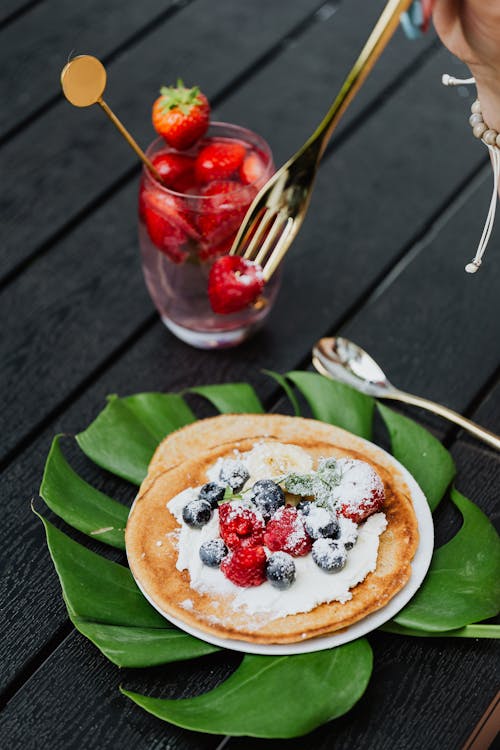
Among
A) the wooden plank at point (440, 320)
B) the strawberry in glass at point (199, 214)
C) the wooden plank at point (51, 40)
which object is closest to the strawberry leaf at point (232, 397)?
the strawberry in glass at point (199, 214)

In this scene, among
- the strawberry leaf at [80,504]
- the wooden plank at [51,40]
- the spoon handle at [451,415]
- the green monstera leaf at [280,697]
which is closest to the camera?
the green monstera leaf at [280,697]

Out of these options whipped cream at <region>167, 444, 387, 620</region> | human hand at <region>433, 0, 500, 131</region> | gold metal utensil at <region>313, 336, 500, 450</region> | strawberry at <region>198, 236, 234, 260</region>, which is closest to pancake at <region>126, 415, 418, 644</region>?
whipped cream at <region>167, 444, 387, 620</region>

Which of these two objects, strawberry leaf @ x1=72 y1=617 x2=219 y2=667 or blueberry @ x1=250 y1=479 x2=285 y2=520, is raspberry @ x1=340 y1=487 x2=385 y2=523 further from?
strawberry leaf @ x1=72 y1=617 x2=219 y2=667

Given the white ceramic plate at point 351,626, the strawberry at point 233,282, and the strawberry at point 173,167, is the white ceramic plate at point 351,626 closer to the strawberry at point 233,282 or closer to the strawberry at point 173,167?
the strawberry at point 233,282

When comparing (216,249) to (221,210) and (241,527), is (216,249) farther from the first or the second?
(241,527)

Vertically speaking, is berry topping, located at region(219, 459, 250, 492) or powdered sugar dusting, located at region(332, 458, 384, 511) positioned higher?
berry topping, located at region(219, 459, 250, 492)

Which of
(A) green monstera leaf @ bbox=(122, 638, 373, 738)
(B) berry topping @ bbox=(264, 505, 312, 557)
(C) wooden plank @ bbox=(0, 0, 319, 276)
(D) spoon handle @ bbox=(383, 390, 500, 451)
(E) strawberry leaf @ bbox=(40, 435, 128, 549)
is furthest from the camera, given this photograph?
(C) wooden plank @ bbox=(0, 0, 319, 276)

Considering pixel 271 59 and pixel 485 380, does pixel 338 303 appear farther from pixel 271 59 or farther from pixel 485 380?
pixel 271 59

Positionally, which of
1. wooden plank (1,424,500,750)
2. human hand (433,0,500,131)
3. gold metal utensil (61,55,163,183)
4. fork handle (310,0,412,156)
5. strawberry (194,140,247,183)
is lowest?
wooden plank (1,424,500,750)
